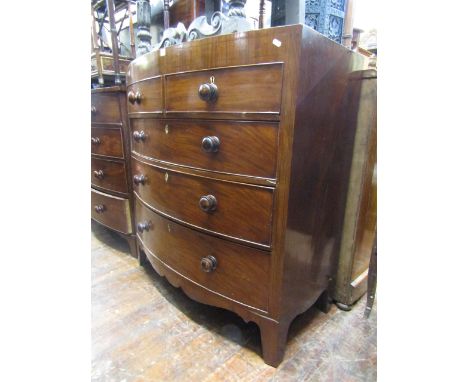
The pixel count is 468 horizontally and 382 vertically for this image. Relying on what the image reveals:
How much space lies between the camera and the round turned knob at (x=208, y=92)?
0.79 meters

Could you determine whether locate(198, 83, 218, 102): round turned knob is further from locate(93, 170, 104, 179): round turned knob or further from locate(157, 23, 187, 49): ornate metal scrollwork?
locate(93, 170, 104, 179): round turned knob

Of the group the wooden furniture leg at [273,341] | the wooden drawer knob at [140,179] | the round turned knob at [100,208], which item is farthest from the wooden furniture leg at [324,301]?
the round turned knob at [100,208]

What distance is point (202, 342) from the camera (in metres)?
1.03

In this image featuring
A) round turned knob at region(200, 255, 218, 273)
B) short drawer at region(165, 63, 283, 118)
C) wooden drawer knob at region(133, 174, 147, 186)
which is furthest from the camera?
wooden drawer knob at region(133, 174, 147, 186)

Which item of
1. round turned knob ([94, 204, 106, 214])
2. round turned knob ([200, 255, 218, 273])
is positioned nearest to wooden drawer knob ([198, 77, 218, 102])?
round turned knob ([200, 255, 218, 273])

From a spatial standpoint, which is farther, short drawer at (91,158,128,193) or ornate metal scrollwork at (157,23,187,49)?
short drawer at (91,158,128,193)

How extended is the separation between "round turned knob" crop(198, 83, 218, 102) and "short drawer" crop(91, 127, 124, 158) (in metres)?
0.75

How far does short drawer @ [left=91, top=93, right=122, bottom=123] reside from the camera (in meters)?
1.36

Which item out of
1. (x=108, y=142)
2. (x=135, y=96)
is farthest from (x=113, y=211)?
(x=135, y=96)

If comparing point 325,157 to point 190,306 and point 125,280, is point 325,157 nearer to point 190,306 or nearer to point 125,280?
point 190,306
